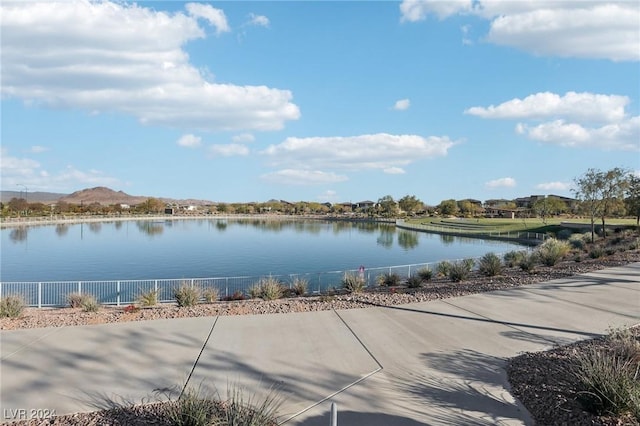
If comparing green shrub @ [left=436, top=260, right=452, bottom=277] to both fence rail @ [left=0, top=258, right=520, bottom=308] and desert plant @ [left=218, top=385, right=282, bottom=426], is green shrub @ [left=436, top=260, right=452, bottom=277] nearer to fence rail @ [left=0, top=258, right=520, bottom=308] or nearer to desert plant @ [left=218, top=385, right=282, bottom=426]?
fence rail @ [left=0, top=258, right=520, bottom=308]

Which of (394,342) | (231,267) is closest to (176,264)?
(231,267)

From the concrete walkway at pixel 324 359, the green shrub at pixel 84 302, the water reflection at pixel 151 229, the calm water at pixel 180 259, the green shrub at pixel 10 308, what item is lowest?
the calm water at pixel 180 259

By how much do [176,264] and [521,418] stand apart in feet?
89.0

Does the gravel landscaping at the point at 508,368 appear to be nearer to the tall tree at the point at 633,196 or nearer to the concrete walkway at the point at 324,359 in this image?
the concrete walkway at the point at 324,359

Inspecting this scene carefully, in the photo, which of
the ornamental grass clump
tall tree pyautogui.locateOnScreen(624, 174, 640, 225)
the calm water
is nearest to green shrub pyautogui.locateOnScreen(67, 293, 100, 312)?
the calm water

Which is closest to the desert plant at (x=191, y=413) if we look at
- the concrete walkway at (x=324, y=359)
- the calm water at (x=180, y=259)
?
the concrete walkway at (x=324, y=359)

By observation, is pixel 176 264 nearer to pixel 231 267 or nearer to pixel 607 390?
pixel 231 267

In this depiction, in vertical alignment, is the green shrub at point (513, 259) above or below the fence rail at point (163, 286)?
above

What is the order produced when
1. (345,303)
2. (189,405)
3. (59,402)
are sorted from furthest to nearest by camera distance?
1. (345,303)
2. (59,402)
3. (189,405)

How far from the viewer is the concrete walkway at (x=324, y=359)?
4906 mm

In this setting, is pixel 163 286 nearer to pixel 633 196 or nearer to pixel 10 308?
pixel 10 308

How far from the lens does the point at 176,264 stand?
28953 mm

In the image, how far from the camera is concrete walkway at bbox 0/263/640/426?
4.91 metres

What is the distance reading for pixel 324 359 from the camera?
6.35 meters
